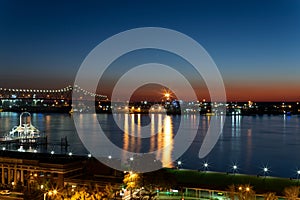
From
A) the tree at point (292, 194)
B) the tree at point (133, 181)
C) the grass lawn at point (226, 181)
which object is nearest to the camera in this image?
the tree at point (292, 194)

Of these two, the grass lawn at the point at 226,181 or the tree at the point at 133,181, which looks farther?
the grass lawn at the point at 226,181

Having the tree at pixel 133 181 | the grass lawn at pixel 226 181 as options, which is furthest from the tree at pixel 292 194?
the tree at pixel 133 181

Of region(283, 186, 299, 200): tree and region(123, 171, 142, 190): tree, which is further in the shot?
region(123, 171, 142, 190): tree

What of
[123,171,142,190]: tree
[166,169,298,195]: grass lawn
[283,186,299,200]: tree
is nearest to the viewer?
[283,186,299,200]: tree

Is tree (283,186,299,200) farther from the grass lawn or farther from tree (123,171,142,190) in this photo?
tree (123,171,142,190)

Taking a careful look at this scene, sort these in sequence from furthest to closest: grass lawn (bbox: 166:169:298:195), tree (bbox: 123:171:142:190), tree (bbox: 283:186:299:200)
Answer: grass lawn (bbox: 166:169:298:195), tree (bbox: 123:171:142:190), tree (bbox: 283:186:299:200)

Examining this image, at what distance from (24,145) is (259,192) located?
10.4 metres

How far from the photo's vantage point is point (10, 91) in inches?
1468

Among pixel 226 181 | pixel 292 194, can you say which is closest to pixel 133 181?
pixel 226 181

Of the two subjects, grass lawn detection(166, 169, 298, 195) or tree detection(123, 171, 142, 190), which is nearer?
tree detection(123, 171, 142, 190)

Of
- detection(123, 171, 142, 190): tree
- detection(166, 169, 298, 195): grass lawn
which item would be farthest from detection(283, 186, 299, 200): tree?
detection(123, 171, 142, 190): tree

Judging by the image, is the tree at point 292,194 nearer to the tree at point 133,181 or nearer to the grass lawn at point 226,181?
the grass lawn at point 226,181

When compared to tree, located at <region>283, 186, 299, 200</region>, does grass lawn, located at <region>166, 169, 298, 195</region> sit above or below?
below

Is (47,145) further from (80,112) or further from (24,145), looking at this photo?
(80,112)
